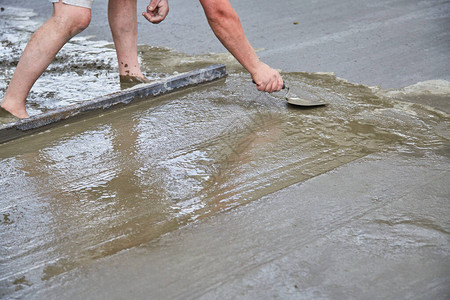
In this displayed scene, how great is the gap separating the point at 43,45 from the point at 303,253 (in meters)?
1.79

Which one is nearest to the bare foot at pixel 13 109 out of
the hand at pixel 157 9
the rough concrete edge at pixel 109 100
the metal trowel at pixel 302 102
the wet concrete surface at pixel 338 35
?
the rough concrete edge at pixel 109 100

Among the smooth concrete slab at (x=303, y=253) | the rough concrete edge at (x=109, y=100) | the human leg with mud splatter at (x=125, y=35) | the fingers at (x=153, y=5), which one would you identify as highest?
the fingers at (x=153, y=5)

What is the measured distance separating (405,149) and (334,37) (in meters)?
2.10

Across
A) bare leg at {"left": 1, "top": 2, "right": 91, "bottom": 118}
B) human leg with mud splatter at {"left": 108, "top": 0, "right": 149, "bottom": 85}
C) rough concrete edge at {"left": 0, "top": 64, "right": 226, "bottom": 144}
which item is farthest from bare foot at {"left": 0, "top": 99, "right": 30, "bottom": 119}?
human leg with mud splatter at {"left": 108, "top": 0, "right": 149, "bottom": 85}

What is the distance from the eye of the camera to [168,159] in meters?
2.21

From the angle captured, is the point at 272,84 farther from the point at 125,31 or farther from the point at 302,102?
the point at 125,31

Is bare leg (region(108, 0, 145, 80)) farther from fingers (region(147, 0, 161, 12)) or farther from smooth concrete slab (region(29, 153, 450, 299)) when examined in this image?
smooth concrete slab (region(29, 153, 450, 299))

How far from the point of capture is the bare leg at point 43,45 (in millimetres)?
2602

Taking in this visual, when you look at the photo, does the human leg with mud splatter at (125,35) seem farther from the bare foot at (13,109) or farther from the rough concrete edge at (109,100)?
the bare foot at (13,109)

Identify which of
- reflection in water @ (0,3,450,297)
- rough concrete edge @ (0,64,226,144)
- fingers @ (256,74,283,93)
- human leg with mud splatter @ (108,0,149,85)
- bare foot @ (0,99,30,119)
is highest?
human leg with mud splatter @ (108,0,149,85)

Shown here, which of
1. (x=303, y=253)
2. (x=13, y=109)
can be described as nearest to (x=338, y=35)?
(x=13, y=109)

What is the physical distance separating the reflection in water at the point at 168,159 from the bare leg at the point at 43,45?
0.31m

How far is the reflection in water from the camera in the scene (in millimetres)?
1697

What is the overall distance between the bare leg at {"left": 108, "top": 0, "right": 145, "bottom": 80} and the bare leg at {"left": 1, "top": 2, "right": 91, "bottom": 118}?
0.53 metres
